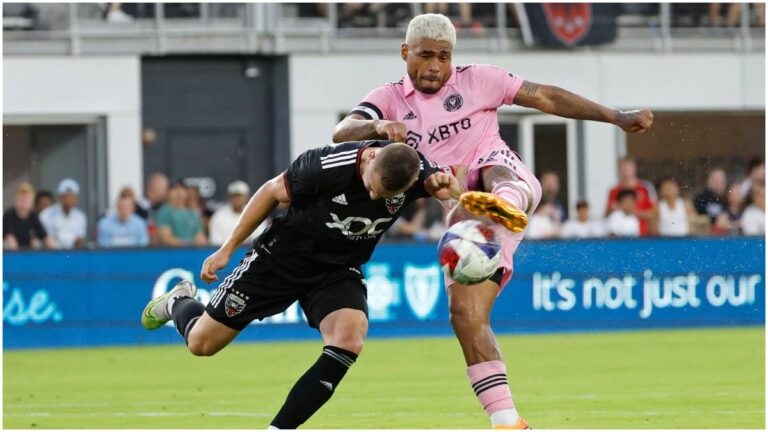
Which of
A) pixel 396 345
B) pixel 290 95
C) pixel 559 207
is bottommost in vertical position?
pixel 396 345

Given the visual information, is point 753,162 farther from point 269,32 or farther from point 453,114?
point 453,114

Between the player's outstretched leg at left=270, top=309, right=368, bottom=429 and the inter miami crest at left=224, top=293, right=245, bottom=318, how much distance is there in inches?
22.5

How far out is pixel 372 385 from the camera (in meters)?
13.6

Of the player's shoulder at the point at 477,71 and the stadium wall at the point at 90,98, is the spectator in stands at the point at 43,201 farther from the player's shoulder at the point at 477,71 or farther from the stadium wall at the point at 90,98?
the player's shoulder at the point at 477,71

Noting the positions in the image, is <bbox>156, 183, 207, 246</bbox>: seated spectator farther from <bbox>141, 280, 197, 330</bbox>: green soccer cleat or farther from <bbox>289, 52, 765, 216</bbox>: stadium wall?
<bbox>141, 280, 197, 330</bbox>: green soccer cleat

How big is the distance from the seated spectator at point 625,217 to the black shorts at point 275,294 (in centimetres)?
1083

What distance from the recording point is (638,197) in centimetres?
1994

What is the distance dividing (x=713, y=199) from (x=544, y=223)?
220cm

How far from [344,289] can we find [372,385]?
4.71 meters

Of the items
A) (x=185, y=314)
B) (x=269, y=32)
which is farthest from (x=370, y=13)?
(x=185, y=314)

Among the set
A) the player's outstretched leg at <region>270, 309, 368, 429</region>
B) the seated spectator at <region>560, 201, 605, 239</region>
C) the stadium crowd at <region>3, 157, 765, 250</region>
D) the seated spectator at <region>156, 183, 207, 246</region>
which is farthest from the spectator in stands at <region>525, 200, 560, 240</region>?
the player's outstretched leg at <region>270, 309, 368, 429</region>

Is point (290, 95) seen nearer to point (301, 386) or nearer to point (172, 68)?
point (172, 68)

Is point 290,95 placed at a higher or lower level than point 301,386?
higher

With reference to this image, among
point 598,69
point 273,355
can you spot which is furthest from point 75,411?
point 598,69
